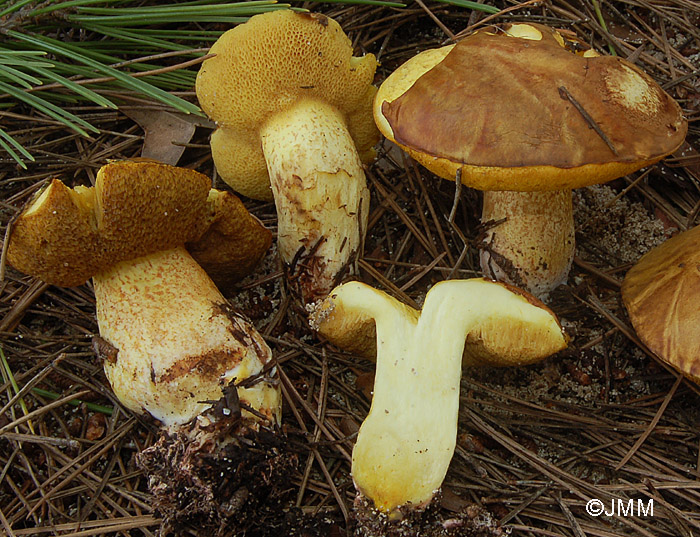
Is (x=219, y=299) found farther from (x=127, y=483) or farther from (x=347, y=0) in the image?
(x=347, y=0)

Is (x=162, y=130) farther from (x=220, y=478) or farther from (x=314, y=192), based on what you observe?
(x=220, y=478)

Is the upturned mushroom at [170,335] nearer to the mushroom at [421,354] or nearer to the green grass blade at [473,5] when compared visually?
the mushroom at [421,354]

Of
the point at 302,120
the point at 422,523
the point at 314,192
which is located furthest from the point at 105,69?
the point at 422,523

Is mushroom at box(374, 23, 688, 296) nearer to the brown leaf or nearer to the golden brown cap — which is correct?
the golden brown cap

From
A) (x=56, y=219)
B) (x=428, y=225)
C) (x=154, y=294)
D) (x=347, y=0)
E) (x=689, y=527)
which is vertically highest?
(x=347, y=0)

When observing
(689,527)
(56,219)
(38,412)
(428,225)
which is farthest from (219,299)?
(689,527)
